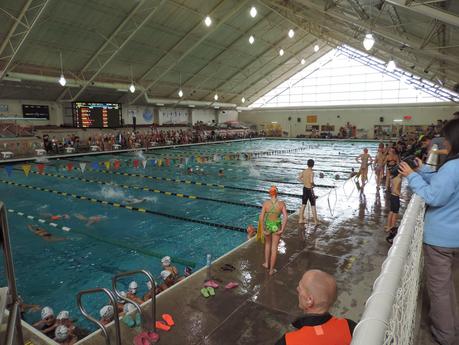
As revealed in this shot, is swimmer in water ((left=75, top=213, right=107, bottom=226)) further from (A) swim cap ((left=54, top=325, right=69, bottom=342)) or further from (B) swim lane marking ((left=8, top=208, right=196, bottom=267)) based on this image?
(A) swim cap ((left=54, top=325, right=69, bottom=342))

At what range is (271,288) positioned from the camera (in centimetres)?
446

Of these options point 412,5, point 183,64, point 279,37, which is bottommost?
point 412,5

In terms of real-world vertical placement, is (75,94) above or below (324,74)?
below

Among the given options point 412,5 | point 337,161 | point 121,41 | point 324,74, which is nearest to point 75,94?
point 121,41

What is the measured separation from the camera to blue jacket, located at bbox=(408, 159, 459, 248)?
2.29 meters

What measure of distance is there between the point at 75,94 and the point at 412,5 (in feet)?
77.8

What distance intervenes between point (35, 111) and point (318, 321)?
26888mm

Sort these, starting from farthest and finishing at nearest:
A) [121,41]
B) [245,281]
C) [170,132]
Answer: [170,132] < [121,41] < [245,281]

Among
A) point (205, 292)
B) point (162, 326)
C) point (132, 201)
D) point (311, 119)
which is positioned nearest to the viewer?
point (162, 326)

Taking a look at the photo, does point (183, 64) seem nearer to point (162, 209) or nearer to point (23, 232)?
point (162, 209)

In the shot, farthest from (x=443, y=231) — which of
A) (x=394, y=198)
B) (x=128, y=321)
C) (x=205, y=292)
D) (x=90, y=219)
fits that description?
(x=90, y=219)

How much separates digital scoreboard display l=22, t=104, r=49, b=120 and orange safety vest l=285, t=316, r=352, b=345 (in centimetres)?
2645

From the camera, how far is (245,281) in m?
4.67

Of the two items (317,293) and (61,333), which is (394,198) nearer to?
(317,293)
